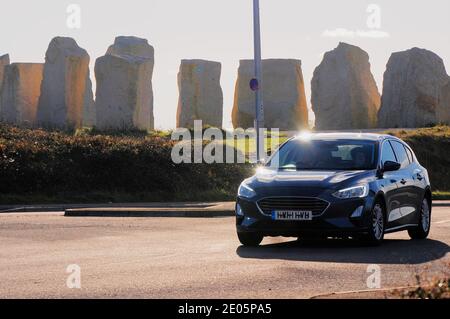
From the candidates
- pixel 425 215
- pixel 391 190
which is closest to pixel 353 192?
pixel 391 190

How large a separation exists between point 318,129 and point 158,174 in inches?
1402

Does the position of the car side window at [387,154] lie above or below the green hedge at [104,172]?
above

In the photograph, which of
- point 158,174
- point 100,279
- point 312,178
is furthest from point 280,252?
point 158,174

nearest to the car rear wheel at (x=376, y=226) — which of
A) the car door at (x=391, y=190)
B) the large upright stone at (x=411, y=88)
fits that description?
the car door at (x=391, y=190)

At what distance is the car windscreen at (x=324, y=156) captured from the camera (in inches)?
712

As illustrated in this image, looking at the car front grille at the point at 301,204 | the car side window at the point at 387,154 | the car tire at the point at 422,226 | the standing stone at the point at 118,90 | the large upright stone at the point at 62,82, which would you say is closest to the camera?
the car front grille at the point at 301,204

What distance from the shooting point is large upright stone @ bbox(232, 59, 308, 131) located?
236 feet

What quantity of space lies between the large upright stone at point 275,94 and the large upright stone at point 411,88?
4952mm

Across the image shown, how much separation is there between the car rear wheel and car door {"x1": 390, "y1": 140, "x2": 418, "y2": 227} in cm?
68

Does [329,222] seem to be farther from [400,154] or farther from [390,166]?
[400,154]

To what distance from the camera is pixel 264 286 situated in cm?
1282

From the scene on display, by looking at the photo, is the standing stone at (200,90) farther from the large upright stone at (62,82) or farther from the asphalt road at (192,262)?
the asphalt road at (192,262)

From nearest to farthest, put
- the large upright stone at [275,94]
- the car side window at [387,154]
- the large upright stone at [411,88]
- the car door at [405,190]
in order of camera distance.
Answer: the car side window at [387,154], the car door at [405,190], the large upright stone at [411,88], the large upright stone at [275,94]
